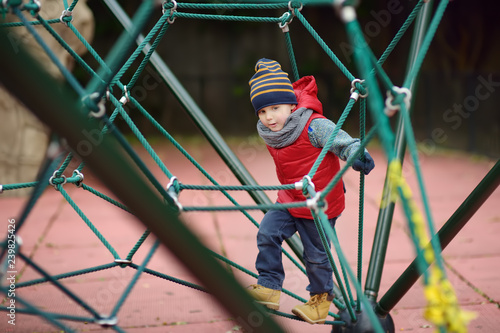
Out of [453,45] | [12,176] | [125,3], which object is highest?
[125,3]

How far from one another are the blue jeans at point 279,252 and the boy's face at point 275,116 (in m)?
0.23

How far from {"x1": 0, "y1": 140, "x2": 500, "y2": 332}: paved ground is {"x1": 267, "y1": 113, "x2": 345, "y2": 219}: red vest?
1.08 feet

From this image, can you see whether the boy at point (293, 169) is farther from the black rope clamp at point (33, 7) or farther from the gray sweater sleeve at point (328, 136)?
the black rope clamp at point (33, 7)

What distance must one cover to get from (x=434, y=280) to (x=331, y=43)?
5811 millimetres

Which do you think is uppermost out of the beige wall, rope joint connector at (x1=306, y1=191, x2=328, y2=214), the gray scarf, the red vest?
the beige wall

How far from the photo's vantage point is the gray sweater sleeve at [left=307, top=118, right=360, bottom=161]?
138 cm

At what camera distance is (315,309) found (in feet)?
5.11

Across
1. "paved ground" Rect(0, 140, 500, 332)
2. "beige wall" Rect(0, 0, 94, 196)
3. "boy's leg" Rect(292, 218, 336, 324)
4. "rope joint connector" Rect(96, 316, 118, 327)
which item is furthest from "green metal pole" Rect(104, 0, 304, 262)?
"beige wall" Rect(0, 0, 94, 196)

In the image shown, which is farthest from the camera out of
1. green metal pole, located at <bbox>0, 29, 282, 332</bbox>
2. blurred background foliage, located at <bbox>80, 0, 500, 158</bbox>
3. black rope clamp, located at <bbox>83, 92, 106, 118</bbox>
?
blurred background foliage, located at <bbox>80, 0, 500, 158</bbox>

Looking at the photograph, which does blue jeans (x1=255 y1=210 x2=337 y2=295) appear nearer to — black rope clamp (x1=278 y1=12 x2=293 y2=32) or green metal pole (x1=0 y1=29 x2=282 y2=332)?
black rope clamp (x1=278 y1=12 x2=293 y2=32)

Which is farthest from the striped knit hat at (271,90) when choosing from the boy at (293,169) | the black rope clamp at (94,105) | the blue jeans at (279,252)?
the black rope clamp at (94,105)

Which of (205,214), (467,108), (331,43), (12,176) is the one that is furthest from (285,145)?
(331,43)

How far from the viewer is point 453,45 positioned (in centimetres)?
616

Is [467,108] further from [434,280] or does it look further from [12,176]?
[434,280]
